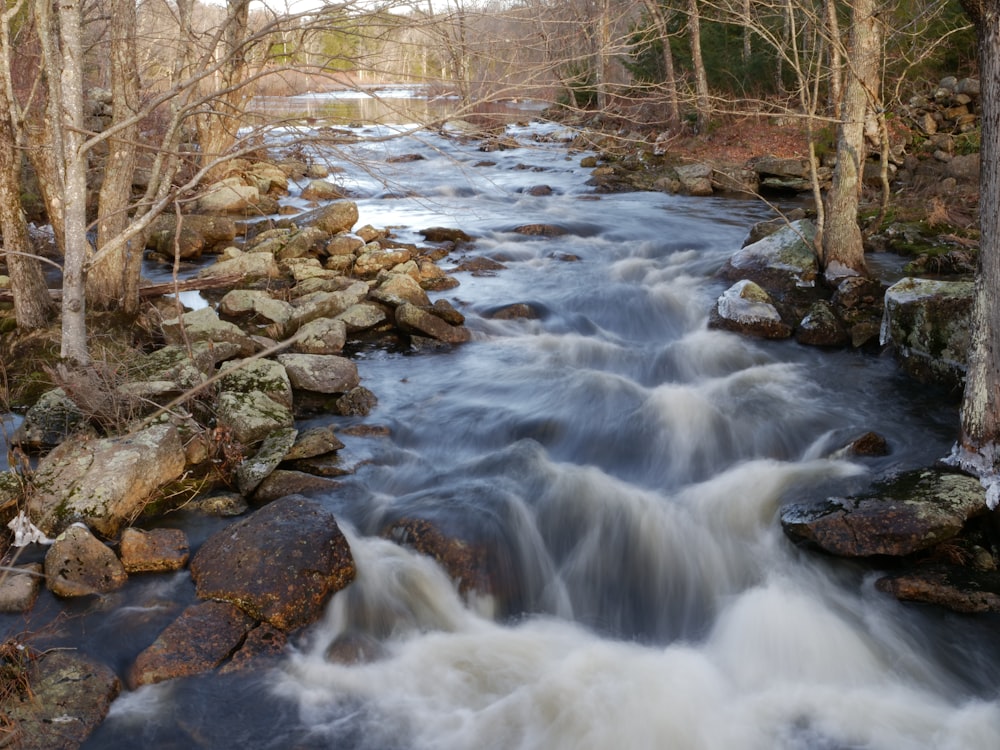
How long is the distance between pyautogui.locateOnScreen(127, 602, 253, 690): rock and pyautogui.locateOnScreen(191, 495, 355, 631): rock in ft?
0.36

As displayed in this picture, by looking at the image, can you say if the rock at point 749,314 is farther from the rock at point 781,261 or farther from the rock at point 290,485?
the rock at point 290,485

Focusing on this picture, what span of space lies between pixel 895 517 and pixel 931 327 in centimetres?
343

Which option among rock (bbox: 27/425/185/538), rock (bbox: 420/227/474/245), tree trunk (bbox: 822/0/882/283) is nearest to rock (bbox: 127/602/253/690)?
rock (bbox: 27/425/185/538)

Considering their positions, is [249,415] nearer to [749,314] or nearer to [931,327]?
[749,314]

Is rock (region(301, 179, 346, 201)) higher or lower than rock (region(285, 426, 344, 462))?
higher

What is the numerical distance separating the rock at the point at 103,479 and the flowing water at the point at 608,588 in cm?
70

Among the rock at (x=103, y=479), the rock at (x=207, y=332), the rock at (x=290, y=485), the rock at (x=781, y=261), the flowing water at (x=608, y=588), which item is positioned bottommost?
the flowing water at (x=608, y=588)

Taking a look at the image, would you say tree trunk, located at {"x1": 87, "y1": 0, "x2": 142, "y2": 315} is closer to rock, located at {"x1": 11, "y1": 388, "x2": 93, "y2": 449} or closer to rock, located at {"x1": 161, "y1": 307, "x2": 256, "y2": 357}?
rock, located at {"x1": 161, "y1": 307, "x2": 256, "y2": 357}

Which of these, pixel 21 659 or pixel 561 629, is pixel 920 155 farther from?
pixel 21 659

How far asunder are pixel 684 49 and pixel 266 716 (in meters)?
27.8

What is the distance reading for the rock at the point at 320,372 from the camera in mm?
8742

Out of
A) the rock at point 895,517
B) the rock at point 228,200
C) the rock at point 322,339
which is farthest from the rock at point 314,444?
the rock at point 228,200

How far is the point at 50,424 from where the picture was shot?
7.22 metres

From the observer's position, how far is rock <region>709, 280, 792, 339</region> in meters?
10.4
